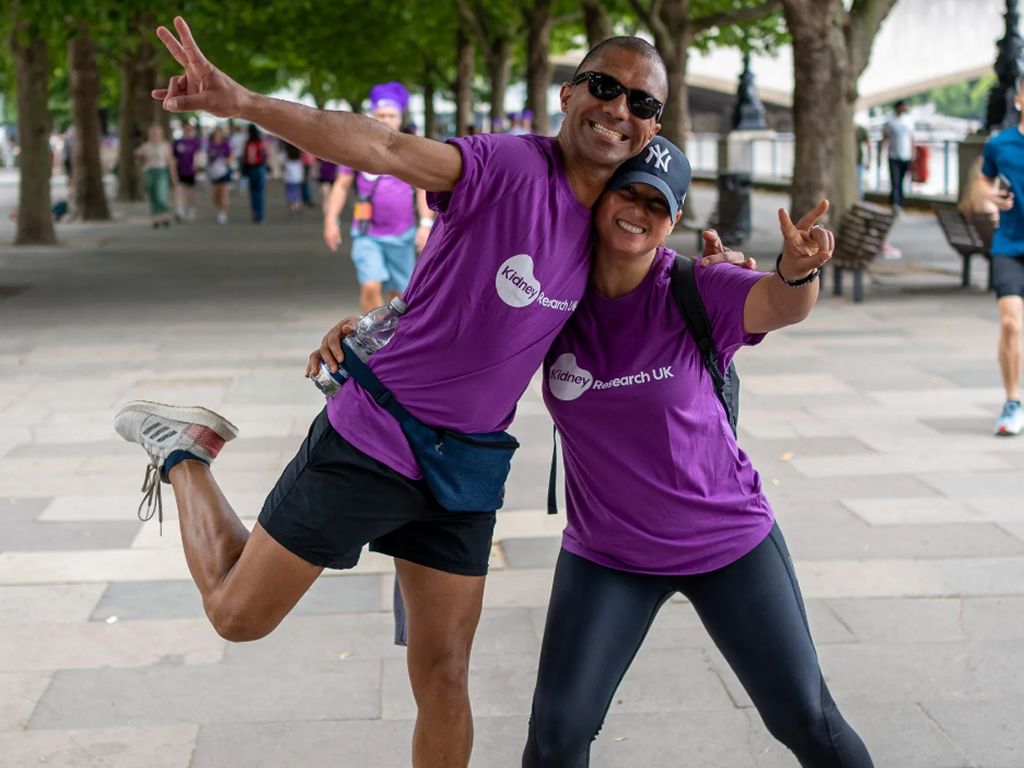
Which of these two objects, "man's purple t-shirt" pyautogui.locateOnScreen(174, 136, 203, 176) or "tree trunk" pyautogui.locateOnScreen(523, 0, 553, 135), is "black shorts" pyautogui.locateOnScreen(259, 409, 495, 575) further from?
"man's purple t-shirt" pyautogui.locateOnScreen(174, 136, 203, 176)

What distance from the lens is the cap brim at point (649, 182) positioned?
10.0 feet

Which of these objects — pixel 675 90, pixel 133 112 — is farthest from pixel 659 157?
pixel 133 112

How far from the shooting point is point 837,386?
9.80 m

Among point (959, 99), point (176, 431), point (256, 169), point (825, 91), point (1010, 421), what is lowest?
point (1010, 421)

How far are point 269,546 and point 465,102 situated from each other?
3801 centimetres

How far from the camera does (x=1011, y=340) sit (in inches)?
320

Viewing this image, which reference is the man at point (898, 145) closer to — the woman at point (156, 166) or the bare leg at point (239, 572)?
the woman at point (156, 166)

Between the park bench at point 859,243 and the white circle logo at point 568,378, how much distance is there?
11197 mm

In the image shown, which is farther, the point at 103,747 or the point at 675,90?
the point at 675,90

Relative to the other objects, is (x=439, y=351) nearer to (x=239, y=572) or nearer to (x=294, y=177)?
(x=239, y=572)

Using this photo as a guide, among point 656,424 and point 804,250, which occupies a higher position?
point 804,250

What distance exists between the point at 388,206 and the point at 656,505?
6829 millimetres

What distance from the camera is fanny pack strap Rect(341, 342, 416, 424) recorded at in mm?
3232

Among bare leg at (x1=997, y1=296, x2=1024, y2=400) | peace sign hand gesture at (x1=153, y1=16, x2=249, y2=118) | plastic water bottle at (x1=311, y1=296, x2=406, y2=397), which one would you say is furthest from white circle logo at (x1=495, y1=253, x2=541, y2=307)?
bare leg at (x1=997, y1=296, x2=1024, y2=400)
